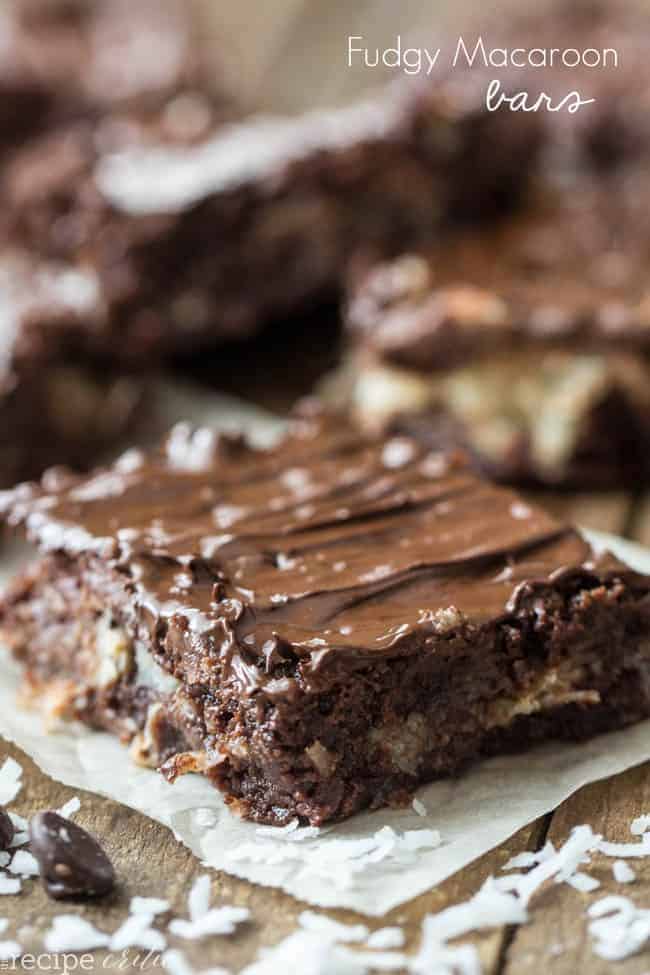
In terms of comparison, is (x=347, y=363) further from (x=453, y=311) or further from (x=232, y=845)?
(x=232, y=845)

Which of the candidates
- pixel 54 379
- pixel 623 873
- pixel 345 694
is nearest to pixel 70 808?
pixel 345 694

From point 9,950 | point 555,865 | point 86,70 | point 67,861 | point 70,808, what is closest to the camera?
point 9,950

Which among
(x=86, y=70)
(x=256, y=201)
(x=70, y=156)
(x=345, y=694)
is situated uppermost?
(x=86, y=70)

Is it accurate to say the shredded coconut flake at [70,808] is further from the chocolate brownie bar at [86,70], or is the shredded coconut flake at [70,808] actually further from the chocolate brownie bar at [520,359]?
the chocolate brownie bar at [86,70]

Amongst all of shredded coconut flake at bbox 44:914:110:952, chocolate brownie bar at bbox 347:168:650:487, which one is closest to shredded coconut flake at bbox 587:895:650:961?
shredded coconut flake at bbox 44:914:110:952

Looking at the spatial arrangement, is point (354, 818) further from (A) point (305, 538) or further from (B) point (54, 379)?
(B) point (54, 379)

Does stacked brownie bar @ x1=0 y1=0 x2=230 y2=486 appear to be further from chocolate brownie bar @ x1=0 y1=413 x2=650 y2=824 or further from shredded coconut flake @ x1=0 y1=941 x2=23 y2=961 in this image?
shredded coconut flake @ x1=0 y1=941 x2=23 y2=961
